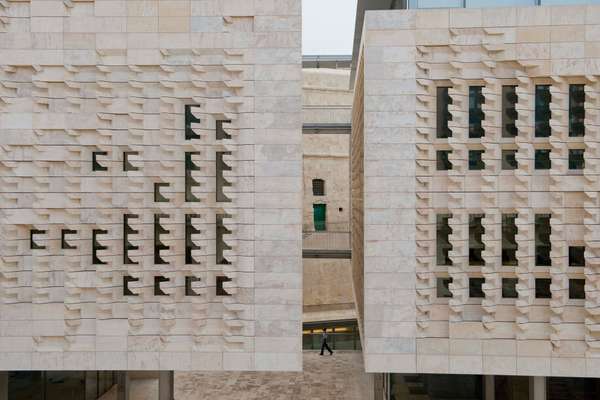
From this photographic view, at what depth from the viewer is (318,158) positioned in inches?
1526

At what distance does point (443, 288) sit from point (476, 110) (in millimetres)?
6111

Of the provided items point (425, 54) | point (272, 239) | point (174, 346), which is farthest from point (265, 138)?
point (174, 346)

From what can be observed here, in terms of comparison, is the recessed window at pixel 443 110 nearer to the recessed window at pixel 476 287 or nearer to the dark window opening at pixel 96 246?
the recessed window at pixel 476 287

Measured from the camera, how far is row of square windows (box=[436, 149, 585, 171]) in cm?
1538

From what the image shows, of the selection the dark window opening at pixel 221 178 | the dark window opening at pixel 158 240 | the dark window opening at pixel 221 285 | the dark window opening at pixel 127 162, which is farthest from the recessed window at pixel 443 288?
the dark window opening at pixel 127 162

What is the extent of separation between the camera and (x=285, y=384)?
24.7 m

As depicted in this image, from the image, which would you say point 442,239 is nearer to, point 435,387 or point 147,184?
point 435,387

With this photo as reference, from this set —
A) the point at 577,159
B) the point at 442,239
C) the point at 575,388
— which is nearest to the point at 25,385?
the point at 442,239

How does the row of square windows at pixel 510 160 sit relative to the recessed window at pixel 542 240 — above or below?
above

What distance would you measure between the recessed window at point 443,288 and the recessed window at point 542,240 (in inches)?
118

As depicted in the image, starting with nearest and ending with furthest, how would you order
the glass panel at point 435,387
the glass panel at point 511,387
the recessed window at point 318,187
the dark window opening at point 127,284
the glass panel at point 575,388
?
the dark window opening at point 127,284 < the glass panel at point 575,388 < the glass panel at point 511,387 < the glass panel at point 435,387 < the recessed window at point 318,187

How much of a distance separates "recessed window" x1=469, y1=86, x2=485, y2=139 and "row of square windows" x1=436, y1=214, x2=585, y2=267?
290 centimetres

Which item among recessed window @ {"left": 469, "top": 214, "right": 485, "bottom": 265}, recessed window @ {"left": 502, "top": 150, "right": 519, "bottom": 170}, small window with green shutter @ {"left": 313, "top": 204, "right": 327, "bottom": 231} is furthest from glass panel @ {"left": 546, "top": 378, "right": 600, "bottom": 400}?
small window with green shutter @ {"left": 313, "top": 204, "right": 327, "bottom": 231}

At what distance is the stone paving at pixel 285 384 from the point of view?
2350 cm
